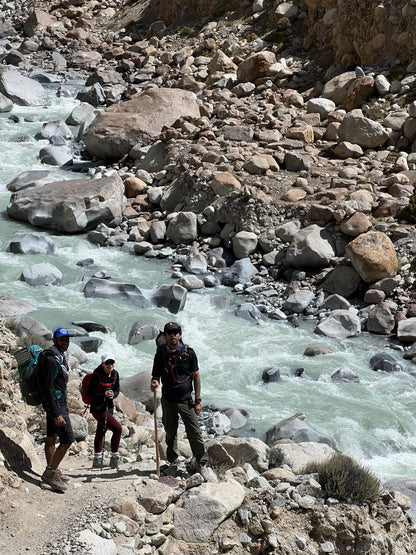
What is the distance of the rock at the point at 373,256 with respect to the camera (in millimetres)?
14914

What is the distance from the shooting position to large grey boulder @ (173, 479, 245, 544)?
257 inches

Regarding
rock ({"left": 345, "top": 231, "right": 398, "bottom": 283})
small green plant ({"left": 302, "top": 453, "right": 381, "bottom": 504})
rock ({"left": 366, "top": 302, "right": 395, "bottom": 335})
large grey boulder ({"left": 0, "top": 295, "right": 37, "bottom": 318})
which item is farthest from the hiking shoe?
rock ({"left": 345, "top": 231, "right": 398, "bottom": 283})

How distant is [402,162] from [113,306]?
319 inches

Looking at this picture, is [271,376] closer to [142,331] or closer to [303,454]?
[142,331]

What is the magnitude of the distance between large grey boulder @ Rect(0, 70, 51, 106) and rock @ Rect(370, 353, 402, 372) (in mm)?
18086

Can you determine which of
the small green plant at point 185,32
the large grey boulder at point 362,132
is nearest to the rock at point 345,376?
the large grey boulder at point 362,132

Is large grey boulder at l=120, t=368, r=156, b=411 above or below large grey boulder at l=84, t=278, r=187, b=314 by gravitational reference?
above

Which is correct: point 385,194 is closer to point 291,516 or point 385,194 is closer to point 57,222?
point 57,222

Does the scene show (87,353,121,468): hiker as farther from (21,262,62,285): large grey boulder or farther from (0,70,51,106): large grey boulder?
(0,70,51,106): large grey boulder

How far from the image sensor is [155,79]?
98.3 feet

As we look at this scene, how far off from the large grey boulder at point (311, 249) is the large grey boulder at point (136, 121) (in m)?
7.67

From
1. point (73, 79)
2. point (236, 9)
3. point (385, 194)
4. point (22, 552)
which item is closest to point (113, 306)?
point (385, 194)

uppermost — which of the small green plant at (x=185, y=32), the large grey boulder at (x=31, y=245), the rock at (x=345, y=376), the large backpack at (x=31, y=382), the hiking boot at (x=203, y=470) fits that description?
the large backpack at (x=31, y=382)

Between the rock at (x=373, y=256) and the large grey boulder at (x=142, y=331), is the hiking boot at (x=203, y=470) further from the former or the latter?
the rock at (x=373, y=256)
